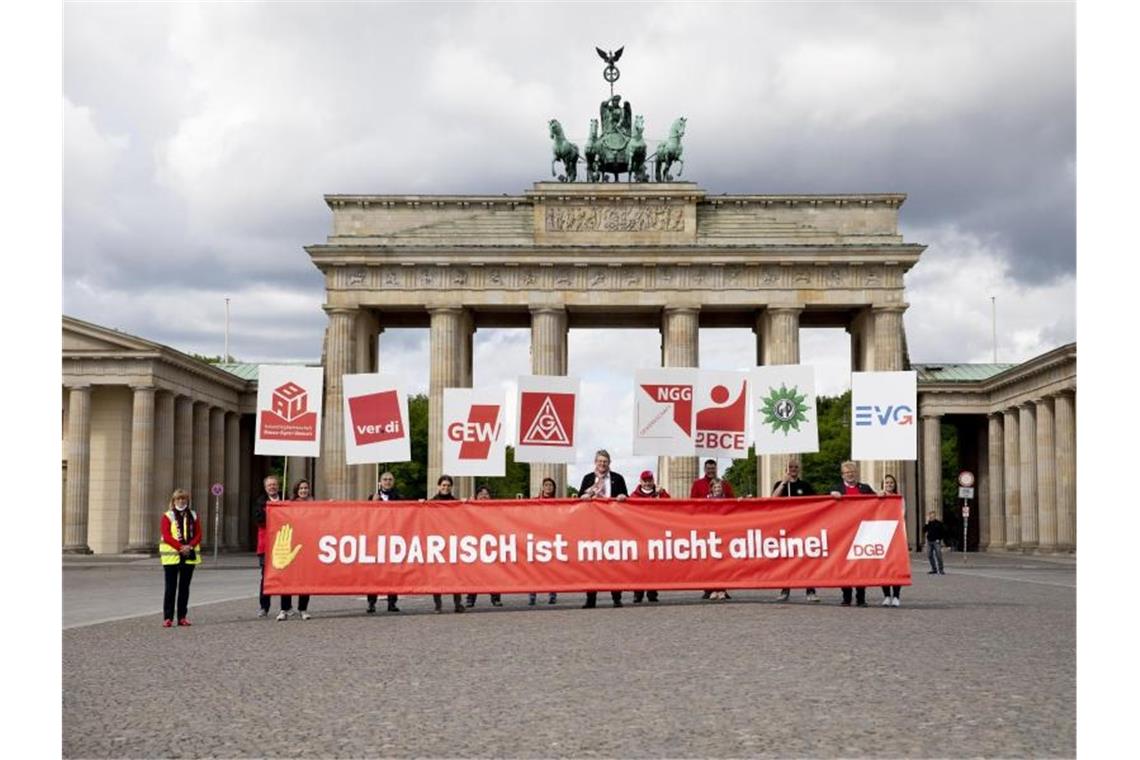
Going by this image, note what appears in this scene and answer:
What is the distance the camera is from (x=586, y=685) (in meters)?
12.1

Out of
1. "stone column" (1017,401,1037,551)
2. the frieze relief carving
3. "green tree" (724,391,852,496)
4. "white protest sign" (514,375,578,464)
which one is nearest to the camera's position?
"white protest sign" (514,375,578,464)

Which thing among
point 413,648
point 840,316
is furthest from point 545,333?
point 413,648

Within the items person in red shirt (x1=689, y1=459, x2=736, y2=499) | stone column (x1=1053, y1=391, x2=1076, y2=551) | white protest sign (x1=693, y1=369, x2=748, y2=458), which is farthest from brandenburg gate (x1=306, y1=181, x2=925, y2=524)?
white protest sign (x1=693, y1=369, x2=748, y2=458)

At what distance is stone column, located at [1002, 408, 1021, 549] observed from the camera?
6788 cm

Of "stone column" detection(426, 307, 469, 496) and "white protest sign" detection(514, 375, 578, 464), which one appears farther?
"stone column" detection(426, 307, 469, 496)

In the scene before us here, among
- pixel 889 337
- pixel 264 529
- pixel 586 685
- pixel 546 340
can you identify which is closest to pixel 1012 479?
pixel 889 337

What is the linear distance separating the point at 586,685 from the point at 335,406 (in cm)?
5886

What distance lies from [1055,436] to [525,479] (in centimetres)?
9275

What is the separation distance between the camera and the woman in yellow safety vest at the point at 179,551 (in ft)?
66.5

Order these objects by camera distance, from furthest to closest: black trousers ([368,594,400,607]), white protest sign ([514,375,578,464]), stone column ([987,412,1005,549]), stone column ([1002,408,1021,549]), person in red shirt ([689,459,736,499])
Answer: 1. stone column ([987,412,1005,549])
2. stone column ([1002,408,1021,549])
3. white protest sign ([514,375,578,464])
4. person in red shirt ([689,459,736,499])
5. black trousers ([368,594,400,607])

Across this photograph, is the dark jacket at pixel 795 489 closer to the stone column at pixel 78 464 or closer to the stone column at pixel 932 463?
Answer: the stone column at pixel 78 464

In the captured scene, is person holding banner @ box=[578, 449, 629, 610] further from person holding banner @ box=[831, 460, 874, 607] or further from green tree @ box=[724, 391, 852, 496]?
green tree @ box=[724, 391, 852, 496]

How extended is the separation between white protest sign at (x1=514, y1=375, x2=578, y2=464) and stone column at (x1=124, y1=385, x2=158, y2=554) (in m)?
42.1

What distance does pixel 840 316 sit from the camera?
75500 millimetres
